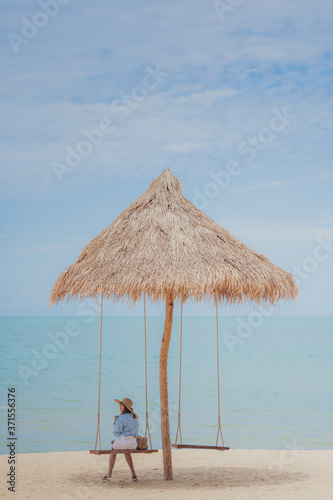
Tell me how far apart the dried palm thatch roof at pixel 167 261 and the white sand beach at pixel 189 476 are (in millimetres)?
1673

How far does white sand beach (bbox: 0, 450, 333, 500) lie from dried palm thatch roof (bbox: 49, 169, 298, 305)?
1.67 m

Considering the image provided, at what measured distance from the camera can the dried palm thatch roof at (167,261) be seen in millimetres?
5422

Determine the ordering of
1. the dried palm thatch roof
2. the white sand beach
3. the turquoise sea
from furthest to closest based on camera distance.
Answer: the turquoise sea < the white sand beach < the dried palm thatch roof

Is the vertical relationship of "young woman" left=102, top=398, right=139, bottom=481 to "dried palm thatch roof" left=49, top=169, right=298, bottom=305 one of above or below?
below

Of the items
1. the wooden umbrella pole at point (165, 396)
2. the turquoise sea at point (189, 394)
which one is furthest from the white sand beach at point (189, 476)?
the turquoise sea at point (189, 394)

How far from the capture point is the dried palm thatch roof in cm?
542

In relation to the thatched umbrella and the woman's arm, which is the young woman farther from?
the thatched umbrella

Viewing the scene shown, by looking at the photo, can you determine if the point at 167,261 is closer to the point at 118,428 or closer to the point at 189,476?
the point at 118,428

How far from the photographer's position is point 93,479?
6270 mm

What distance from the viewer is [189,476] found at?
20.8 ft

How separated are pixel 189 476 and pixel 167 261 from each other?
90.8 inches

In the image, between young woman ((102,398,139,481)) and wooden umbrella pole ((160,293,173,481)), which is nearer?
young woman ((102,398,139,481))

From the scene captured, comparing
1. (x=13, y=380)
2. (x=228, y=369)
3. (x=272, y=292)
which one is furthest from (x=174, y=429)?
(x=228, y=369)

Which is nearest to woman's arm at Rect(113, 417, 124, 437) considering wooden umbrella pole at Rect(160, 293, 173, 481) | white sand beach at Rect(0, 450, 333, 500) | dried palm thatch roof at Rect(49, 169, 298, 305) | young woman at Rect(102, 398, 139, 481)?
young woman at Rect(102, 398, 139, 481)
